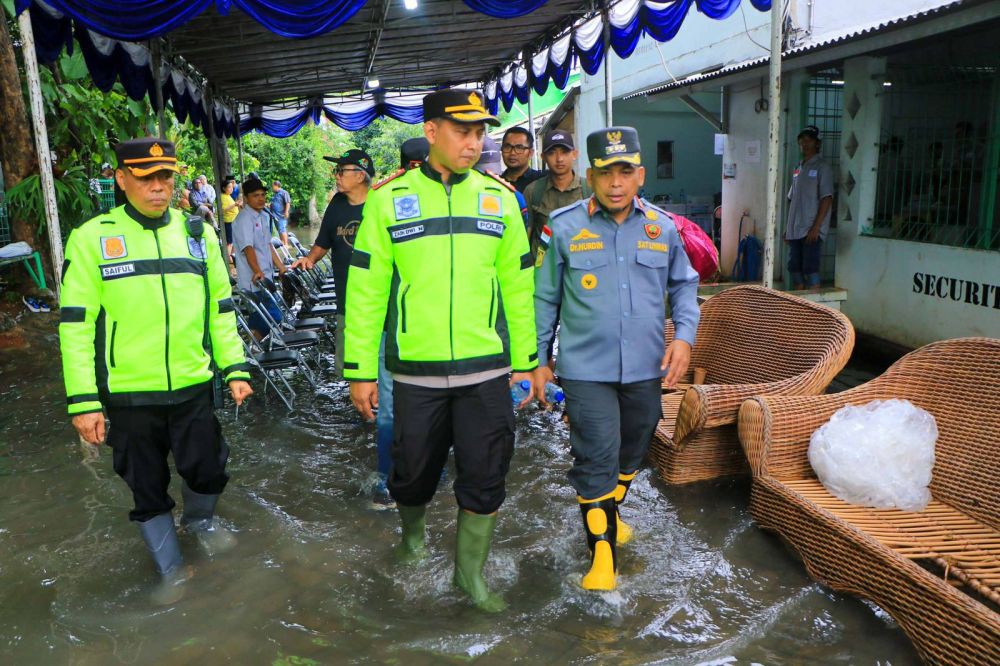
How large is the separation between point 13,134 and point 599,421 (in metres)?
9.39

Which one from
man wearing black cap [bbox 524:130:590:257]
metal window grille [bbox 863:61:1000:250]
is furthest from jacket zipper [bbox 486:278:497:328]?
metal window grille [bbox 863:61:1000:250]

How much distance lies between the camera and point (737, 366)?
4.86 m

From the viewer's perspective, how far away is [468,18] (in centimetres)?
1002

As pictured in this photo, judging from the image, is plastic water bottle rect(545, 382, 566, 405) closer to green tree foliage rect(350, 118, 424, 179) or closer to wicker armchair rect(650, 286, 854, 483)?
wicker armchair rect(650, 286, 854, 483)

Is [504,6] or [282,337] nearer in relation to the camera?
[282,337]

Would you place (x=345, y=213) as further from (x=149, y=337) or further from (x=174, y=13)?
(x=174, y=13)

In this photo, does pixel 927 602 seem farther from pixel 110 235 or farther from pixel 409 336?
pixel 110 235

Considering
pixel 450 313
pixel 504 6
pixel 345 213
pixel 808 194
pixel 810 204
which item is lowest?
pixel 450 313

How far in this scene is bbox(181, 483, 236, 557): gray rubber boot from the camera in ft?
12.1

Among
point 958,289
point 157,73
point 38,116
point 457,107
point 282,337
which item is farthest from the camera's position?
point 157,73

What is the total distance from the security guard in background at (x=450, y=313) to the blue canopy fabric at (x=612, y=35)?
569 centimetres

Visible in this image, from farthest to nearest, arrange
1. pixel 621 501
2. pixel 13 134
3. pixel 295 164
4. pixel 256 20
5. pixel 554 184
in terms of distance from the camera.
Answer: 1. pixel 295 164
2. pixel 13 134
3. pixel 256 20
4. pixel 554 184
5. pixel 621 501

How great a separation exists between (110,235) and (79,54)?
28.3 ft

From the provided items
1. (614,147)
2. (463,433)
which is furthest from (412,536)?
(614,147)
